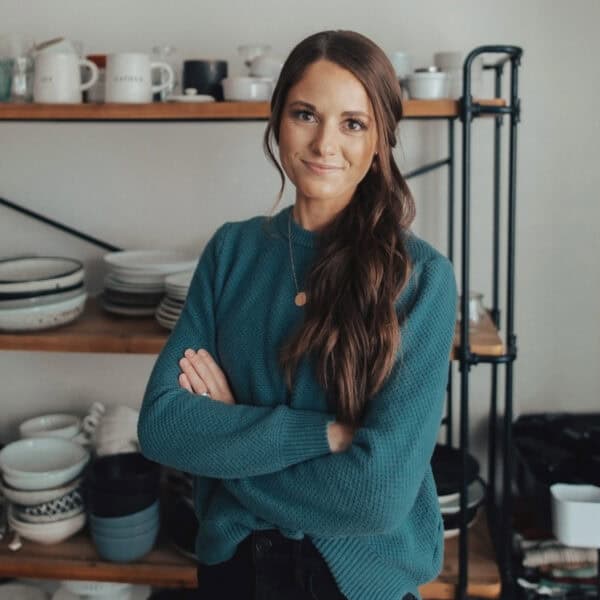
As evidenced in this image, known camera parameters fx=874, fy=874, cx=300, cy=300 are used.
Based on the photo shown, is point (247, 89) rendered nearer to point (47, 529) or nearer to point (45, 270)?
point (45, 270)

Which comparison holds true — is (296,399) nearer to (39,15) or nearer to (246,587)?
(246,587)

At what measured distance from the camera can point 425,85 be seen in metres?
1.65

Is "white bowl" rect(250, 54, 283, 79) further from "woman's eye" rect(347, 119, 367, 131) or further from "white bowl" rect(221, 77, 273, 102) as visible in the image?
"woman's eye" rect(347, 119, 367, 131)

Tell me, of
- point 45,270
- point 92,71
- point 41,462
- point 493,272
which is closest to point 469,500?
point 493,272

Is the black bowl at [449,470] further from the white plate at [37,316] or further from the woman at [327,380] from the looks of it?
the white plate at [37,316]

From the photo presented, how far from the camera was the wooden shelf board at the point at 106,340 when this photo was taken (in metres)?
1.73

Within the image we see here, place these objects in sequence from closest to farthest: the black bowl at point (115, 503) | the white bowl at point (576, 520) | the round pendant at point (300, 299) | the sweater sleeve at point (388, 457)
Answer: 1. the sweater sleeve at point (388, 457)
2. the round pendant at point (300, 299)
3. the white bowl at point (576, 520)
4. the black bowl at point (115, 503)

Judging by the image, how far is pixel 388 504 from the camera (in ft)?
3.76

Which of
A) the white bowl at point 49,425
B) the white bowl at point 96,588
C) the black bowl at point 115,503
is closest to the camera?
the black bowl at point 115,503

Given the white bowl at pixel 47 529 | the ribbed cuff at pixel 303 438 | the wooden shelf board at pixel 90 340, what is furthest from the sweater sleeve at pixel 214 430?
the white bowl at pixel 47 529

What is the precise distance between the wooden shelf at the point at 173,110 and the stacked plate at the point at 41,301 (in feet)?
1.08

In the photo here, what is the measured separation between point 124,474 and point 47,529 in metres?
0.20

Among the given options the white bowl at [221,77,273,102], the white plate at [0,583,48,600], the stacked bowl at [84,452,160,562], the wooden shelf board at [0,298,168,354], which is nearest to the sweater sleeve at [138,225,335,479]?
the wooden shelf board at [0,298,168,354]

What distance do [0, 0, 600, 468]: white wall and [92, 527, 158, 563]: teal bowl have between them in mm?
432
